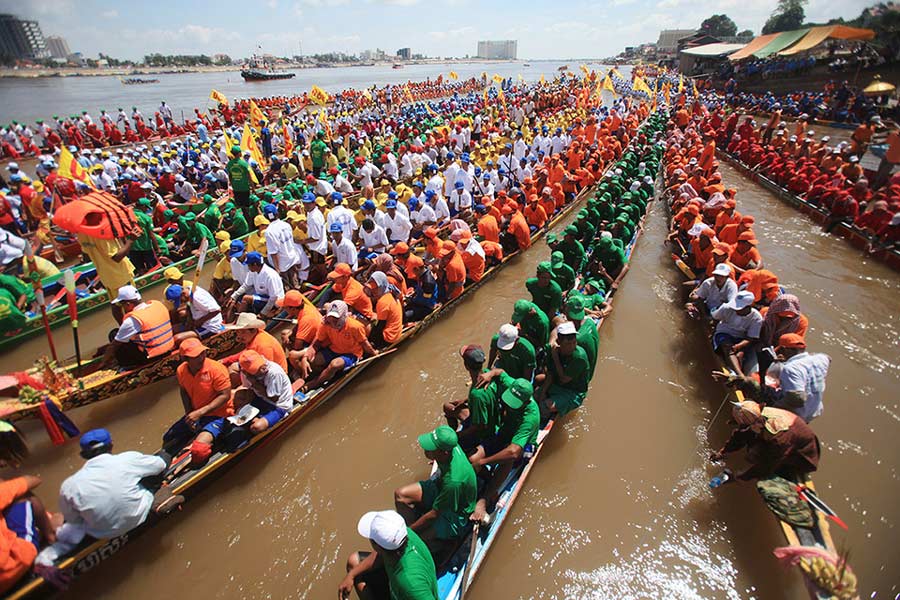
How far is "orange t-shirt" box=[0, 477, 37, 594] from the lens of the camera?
3.44 m

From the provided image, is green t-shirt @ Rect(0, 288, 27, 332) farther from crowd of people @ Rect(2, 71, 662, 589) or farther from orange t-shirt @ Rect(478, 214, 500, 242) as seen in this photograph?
orange t-shirt @ Rect(478, 214, 500, 242)

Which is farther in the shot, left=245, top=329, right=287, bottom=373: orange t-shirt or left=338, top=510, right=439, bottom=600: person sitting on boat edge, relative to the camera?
left=245, top=329, right=287, bottom=373: orange t-shirt

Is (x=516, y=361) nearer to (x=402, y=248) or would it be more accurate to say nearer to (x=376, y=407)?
(x=376, y=407)

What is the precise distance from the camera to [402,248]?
325 inches

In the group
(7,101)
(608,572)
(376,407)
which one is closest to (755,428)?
(608,572)

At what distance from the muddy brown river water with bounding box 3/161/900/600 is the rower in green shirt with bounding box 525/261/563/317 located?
1.69m

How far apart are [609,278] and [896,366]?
17.4 feet

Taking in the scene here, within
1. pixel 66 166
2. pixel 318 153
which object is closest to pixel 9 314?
pixel 66 166

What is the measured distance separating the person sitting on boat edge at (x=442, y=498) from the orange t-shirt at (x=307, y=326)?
3.25 metres

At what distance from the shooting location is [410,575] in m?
2.96

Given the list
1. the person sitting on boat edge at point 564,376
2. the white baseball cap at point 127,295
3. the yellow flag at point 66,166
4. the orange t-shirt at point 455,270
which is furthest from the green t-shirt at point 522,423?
the yellow flag at point 66,166

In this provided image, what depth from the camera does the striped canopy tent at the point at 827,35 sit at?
28156mm

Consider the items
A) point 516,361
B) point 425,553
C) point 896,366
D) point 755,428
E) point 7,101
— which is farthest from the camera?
point 7,101

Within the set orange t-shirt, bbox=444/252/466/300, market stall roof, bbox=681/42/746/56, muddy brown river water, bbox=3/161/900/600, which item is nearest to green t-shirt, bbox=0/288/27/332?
muddy brown river water, bbox=3/161/900/600
